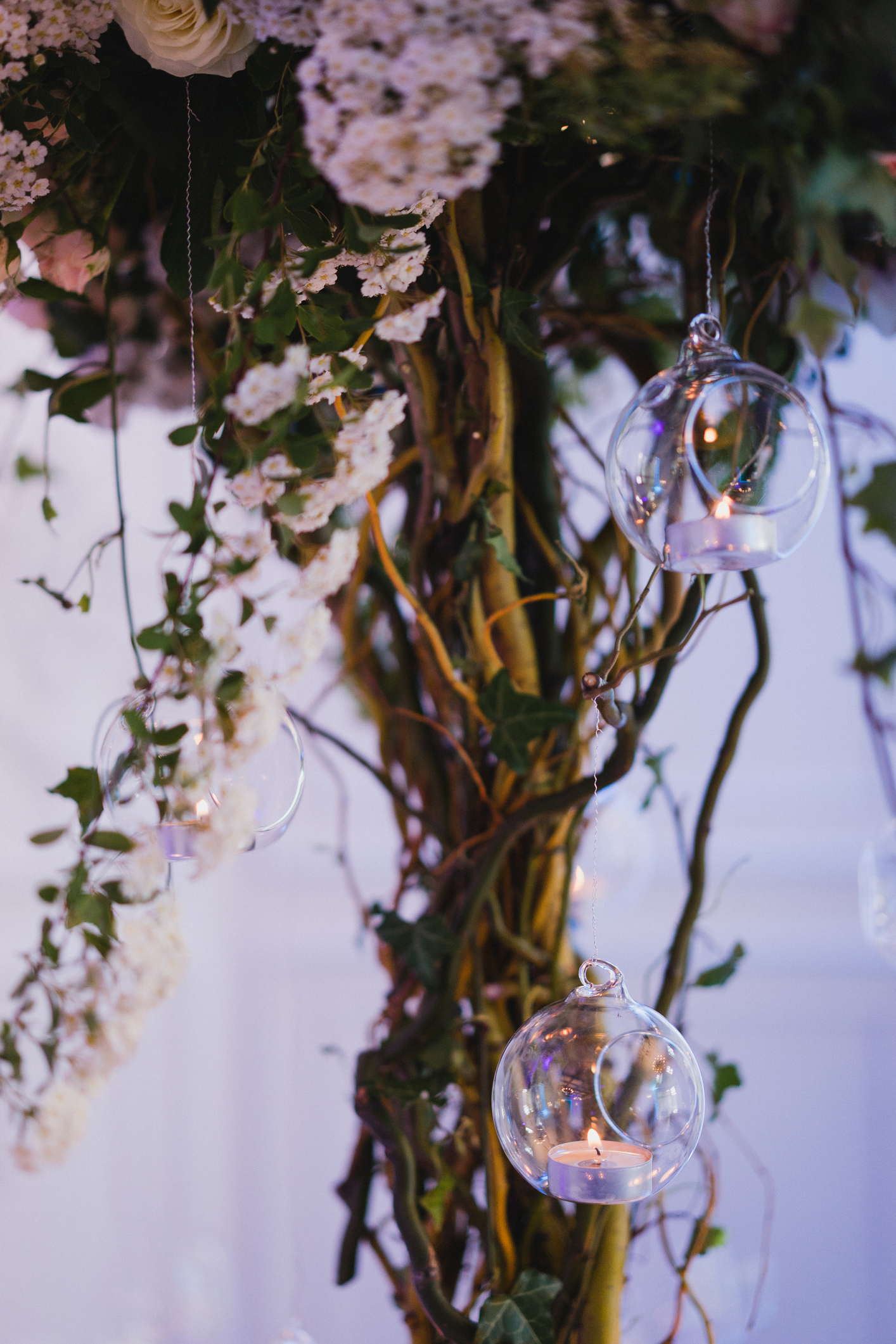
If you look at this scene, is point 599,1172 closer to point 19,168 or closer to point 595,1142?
point 595,1142

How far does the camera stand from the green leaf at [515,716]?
0.70 metres

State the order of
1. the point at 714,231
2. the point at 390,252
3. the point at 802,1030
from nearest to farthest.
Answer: the point at 390,252
the point at 714,231
the point at 802,1030

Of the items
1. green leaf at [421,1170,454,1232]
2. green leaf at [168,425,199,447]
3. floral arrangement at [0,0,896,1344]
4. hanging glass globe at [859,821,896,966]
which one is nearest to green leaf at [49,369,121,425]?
floral arrangement at [0,0,896,1344]

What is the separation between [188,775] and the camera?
0.51 m

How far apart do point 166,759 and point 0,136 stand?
0.36 metres

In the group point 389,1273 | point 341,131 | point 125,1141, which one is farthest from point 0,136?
point 125,1141

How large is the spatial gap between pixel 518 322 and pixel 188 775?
34 cm

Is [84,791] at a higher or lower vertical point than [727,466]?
lower

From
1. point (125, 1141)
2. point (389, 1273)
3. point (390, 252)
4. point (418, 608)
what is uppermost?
point (390, 252)

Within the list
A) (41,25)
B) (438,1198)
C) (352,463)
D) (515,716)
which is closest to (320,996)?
(438,1198)

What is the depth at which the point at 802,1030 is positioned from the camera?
147cm

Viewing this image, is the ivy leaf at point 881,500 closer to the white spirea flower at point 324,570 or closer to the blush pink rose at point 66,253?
the white spirea flower at point 324,570

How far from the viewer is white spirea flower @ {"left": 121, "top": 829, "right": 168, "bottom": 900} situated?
50cm

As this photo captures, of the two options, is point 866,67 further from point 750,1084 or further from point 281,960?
point 281,960
